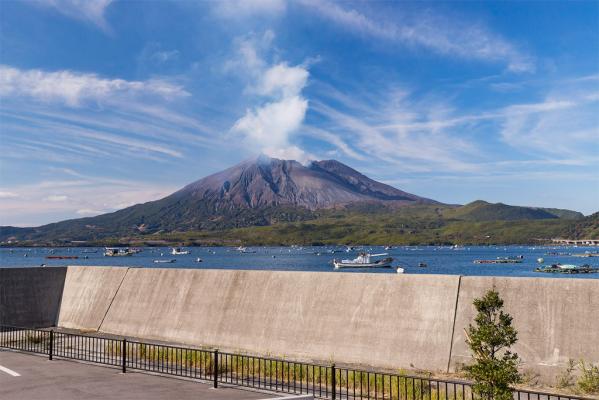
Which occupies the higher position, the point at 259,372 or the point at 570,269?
the point at 259,372

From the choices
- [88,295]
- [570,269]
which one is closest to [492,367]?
[88,295]

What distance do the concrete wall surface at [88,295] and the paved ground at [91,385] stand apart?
5.96 m

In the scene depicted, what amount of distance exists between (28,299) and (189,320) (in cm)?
808

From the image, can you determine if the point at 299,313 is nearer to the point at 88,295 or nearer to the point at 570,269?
the point at 88,295

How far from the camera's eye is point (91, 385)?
44.6ft

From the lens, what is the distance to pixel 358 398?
12.7 metres

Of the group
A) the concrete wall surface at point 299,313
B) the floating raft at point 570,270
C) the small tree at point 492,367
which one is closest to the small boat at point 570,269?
the floating raft at point 570,270

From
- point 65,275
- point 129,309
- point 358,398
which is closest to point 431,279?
point 358,398

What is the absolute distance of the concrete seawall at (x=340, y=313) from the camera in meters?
13.3

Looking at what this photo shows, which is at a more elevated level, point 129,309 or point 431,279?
point 431,279

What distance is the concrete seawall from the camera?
13.3m

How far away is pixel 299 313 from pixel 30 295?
40.6ft

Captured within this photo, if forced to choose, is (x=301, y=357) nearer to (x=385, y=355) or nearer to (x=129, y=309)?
(x=385, y=355)

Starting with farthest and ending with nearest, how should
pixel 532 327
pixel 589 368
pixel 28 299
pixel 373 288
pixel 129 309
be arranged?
pixel 28 299
pixel 129 309
pixel 373 288
pixel 532 327
pixel 589 368
